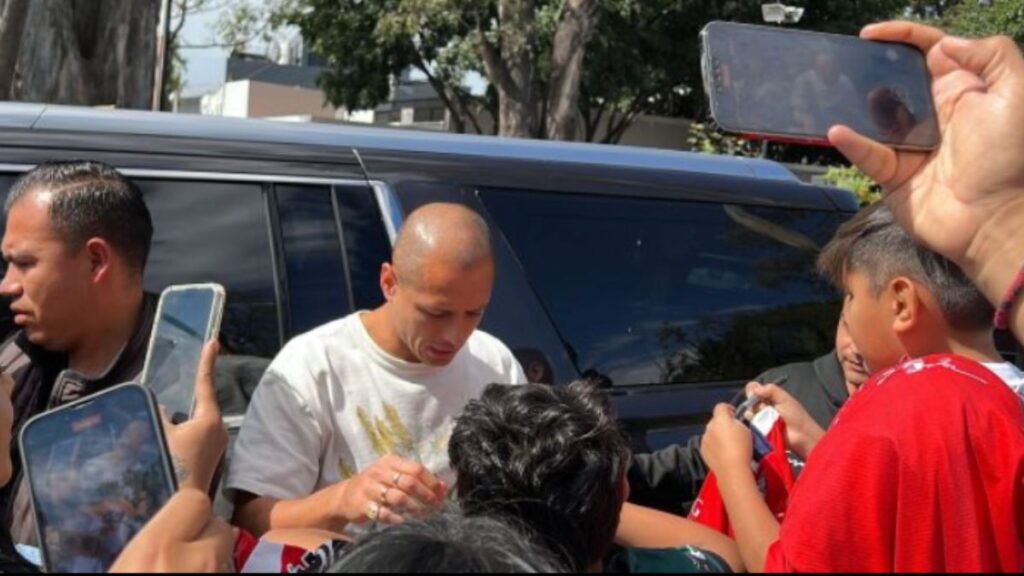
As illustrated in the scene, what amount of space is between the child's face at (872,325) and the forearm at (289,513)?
999 mm

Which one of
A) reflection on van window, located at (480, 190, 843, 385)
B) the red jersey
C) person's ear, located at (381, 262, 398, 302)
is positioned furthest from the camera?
reflection on van window, located at (480, 190, 843, 385)

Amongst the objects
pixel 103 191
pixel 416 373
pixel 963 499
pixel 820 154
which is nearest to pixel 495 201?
pixel 416 373

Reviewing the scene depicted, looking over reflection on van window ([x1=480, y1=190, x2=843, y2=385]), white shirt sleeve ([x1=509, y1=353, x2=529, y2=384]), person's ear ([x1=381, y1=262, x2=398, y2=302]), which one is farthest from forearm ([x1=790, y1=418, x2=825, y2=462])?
person's ear ([x1=381, y1=262, x2=398, y2=302])

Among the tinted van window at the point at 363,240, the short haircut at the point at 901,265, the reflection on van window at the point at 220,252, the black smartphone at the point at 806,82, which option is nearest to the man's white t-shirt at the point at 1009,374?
the short haircut at the point at 901,265

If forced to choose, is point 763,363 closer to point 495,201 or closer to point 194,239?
point 495,201

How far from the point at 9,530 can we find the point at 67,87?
508 cm

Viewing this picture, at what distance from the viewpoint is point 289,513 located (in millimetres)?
2625

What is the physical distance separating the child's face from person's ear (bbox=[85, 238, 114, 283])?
1566 mm

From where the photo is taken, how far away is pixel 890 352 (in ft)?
8.11

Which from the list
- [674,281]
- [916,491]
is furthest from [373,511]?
[674,281]

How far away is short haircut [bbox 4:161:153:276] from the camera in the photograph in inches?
116

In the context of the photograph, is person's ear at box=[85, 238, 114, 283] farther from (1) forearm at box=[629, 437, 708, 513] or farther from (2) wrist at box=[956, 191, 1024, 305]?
(2) wrist at box=[956, 191, 1024, 305]

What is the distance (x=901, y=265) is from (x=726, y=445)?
0.46m

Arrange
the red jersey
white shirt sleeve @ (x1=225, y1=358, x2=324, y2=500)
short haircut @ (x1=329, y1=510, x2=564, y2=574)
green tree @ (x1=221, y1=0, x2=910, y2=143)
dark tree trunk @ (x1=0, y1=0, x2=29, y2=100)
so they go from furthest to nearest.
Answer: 1. green tree @ (x1=221, y1=0, x2=910, y2=143)
2. dark tree trunk @ (x1=0, y1=0, x2=29, y2=100)
3. white shirt sleeve @ (x1=225, y1=358, x2=324, y2=500)
4. the red jersey
5. short haircut @ (x1=329, y1=510, x2=564, y2=574)
